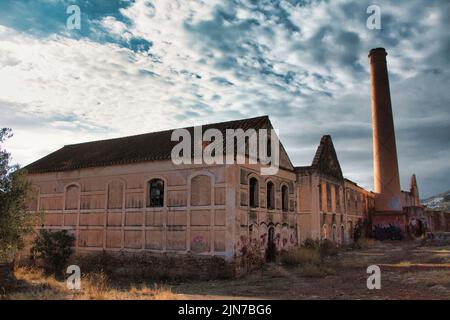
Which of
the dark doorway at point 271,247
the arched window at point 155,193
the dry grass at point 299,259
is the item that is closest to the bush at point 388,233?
the dry grass at point 299,259

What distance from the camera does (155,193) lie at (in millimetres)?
18828

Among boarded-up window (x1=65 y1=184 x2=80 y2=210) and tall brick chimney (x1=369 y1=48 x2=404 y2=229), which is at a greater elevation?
tall brick chimney (x1=369 y1=48 x2=404 y2=229)

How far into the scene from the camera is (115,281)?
17297 millimetres

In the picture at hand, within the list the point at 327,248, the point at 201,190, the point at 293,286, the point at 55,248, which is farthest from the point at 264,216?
the point at 55,248

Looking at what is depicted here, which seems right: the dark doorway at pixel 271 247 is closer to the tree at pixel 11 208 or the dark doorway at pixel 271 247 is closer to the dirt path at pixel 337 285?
the dirt path at pixel 337 285

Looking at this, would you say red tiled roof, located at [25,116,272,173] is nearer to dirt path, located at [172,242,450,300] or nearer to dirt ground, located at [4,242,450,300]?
dirt ground, located at [4,242,450,300]

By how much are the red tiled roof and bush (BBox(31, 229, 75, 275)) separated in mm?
3729

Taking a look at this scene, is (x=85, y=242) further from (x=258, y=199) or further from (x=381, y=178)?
(x=381, y=178)

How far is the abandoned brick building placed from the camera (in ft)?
55.5

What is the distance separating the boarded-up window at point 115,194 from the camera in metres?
19.8

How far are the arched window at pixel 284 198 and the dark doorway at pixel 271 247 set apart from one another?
2.18 meters

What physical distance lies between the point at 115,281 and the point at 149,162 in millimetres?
5669

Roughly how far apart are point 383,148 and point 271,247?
22.9 m

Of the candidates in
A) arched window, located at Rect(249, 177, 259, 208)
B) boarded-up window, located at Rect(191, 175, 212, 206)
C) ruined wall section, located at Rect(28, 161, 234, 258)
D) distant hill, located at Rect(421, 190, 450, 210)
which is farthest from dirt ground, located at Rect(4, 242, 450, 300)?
distant hill, located at Rect(421, 190, 450, 210)
